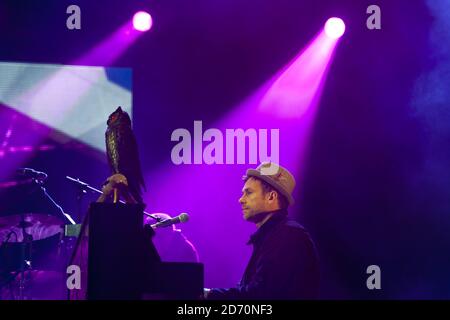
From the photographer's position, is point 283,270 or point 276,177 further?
point 276,177

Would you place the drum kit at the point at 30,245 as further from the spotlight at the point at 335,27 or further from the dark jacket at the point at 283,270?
the spotlight at the point at 335,27

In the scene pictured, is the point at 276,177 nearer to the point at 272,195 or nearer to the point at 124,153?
the point at 272,195

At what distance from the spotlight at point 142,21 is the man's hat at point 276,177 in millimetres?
2946

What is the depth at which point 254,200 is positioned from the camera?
414 cm

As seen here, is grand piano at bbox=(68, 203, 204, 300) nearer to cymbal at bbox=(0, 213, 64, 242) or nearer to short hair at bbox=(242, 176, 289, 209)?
short hair at bbox=(242, 176, 289, 209)

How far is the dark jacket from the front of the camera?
360 cm

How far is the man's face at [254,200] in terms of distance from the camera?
162 inches

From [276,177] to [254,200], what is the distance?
0.68ft

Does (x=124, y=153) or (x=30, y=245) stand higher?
(x=124, y=153)

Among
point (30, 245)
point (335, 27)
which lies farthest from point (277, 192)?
point (335, 27)

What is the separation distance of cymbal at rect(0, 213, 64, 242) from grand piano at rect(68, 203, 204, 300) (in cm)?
264

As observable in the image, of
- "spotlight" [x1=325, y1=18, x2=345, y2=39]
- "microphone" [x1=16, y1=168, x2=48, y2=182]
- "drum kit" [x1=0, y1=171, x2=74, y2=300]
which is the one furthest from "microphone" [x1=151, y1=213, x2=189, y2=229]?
"spotlight" [x1=325, y1=18, x2=345, y2=39]
